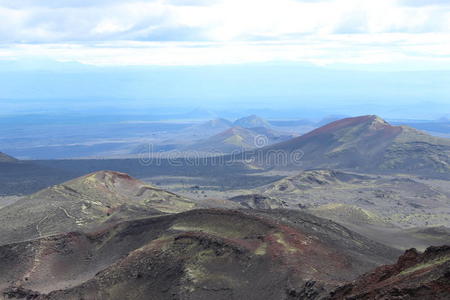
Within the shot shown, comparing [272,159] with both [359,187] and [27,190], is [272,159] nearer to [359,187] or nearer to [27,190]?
[359,187]

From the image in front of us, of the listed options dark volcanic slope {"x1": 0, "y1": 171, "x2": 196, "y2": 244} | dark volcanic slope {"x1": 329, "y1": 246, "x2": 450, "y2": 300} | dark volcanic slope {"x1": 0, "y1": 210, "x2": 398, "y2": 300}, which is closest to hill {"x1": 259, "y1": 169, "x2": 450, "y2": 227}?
dark volcanic slope {"x1": 0, "y1": 171, "x2": 196, "y2": 244}

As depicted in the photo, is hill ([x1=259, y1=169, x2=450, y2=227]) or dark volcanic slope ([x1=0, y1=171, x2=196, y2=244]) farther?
hill ([x1=259, y1=169, x2=450, y2=227])

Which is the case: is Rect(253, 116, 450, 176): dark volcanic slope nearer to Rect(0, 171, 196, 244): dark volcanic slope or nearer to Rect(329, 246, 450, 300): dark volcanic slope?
Rect(0, 171, 196, 244): dark volcanic slope

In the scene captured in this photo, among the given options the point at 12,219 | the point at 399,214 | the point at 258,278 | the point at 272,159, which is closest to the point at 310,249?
the point at 258,278

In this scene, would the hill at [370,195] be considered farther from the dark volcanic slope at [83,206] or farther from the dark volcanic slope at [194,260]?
the dark volcanic slope at [194,260]

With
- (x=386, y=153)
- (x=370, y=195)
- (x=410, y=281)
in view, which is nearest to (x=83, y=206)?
(x=410, y=281)

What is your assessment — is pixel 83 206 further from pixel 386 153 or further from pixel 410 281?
pixel 386 153

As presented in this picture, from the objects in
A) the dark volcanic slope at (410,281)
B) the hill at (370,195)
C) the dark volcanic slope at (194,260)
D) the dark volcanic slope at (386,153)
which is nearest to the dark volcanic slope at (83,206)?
the dark volcanic slope at (194,260)
